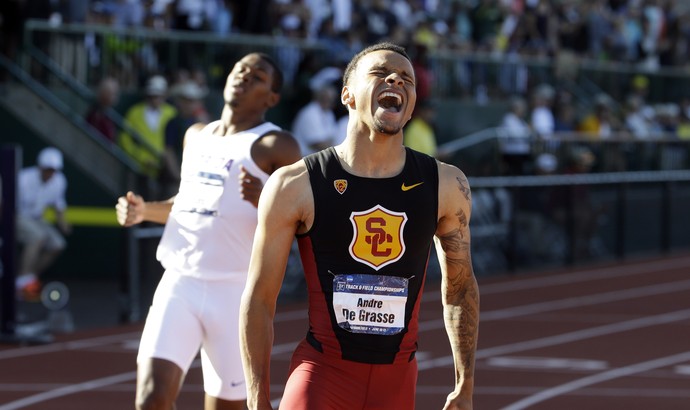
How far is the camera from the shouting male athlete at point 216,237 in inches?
260

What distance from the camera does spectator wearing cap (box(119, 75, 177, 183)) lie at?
16.3 meters

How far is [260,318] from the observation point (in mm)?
4832

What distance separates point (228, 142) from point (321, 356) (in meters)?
2.19

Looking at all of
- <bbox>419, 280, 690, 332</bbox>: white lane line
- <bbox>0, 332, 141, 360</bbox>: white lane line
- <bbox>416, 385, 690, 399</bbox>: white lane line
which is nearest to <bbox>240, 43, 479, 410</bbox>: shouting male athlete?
<bbox>416, 385, 690, 399</bbox>: white lane line

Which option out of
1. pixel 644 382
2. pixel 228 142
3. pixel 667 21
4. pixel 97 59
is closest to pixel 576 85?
pixel 667 21

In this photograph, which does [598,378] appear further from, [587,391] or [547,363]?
[547,363]

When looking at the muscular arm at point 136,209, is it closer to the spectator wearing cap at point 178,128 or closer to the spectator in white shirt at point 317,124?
the spectator wearing cap at point 178,128

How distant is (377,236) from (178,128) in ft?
35.8

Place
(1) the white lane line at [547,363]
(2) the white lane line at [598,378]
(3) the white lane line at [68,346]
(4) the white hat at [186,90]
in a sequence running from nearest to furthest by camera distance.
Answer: (2) the white lane line at [598,378]
(1) the white lane line at [547,363]
(3) the white lane line at [68,346]
(4) the white hat at [186,90]

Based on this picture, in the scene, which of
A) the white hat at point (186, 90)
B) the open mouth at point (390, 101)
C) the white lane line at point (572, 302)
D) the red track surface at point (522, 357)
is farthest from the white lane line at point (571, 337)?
the open mouth at point (390, 101)

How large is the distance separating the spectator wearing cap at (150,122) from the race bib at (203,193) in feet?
30.6

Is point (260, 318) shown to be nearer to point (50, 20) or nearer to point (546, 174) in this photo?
point (50, 20)

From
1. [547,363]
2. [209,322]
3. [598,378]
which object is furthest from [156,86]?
[209,322]

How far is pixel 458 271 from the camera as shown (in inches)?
203
